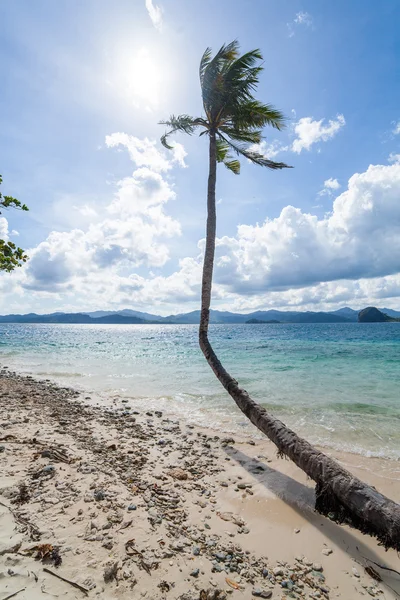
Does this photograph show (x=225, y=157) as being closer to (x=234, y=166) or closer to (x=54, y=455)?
(x=234, y=166)

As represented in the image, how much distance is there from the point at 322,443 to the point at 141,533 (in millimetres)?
7048

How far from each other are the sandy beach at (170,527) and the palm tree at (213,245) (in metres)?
0.67

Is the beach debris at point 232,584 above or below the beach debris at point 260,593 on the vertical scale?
above

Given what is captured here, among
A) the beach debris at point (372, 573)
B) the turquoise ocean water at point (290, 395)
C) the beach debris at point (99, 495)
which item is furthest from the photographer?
the turquoise ocean water at point (290, 395)

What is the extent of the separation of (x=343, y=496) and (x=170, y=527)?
115 inches

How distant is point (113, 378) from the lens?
20.4 meters

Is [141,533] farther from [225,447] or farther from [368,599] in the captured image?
[225,447]

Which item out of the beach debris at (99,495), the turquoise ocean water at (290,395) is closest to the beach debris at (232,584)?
the beach debris at (99,495)

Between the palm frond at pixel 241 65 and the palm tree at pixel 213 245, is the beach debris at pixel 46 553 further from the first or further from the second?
the palm frond at pixel 241 65

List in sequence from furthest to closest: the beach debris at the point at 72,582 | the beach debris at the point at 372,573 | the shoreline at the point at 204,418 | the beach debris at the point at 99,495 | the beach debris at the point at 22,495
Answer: the shoreline at the point at 204,418 → the beach debris at the point at 99,495 → the beach debris at the point at 22,495 → the beach debris at the point at 372,573 → the beach debris at the point at 72,582

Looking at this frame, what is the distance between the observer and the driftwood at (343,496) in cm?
407

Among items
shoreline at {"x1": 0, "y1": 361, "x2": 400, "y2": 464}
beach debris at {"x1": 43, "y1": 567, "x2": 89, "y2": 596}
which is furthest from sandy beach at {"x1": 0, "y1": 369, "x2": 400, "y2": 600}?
shoreline at {"x1": 0, "y1": 361, "x2": 400, "y2": 464}

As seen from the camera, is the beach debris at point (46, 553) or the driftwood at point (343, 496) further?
the driftwood at point (343, 496)

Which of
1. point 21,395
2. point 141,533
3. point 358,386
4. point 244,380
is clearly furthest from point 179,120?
point 358,386
